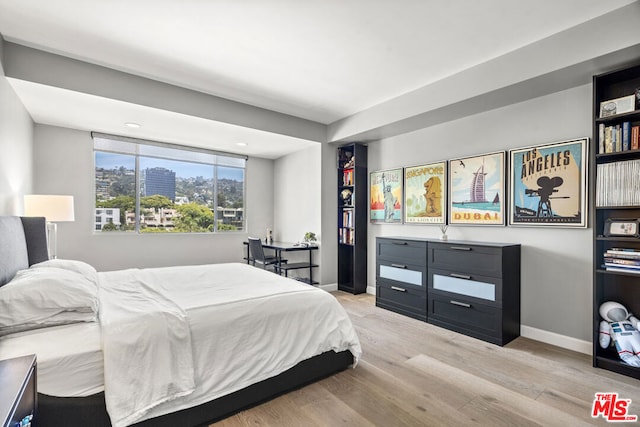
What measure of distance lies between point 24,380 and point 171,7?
230cm

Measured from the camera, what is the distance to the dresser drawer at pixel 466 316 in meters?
2.88

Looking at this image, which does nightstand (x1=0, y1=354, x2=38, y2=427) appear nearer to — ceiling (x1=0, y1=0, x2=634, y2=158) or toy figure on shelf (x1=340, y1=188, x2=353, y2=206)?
ceiling (x1=0, y1=0, x2=634, y2=158)

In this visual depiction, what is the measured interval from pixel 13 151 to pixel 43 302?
219 cm

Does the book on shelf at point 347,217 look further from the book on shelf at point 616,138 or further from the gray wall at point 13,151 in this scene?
the gray wall at point 13,151

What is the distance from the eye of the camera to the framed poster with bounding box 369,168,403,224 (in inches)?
169

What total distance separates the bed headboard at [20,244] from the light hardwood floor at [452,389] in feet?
Answer: 5.41

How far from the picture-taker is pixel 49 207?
3117mm

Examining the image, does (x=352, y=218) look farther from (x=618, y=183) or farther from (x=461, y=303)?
(x=618, y=183)

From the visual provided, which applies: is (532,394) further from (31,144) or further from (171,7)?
(31,144)

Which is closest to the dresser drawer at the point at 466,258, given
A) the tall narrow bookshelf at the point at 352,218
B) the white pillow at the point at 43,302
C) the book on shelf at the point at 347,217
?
the tall narrow bookshelf at the point at 352,218

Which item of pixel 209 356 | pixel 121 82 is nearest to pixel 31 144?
pixel 121 82

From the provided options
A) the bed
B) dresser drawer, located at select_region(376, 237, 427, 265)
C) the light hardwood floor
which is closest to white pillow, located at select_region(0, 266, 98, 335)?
the bed

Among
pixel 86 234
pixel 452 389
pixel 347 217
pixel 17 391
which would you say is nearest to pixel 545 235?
pixel 452 389

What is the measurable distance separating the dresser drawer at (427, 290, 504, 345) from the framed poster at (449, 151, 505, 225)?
2.98 ft
